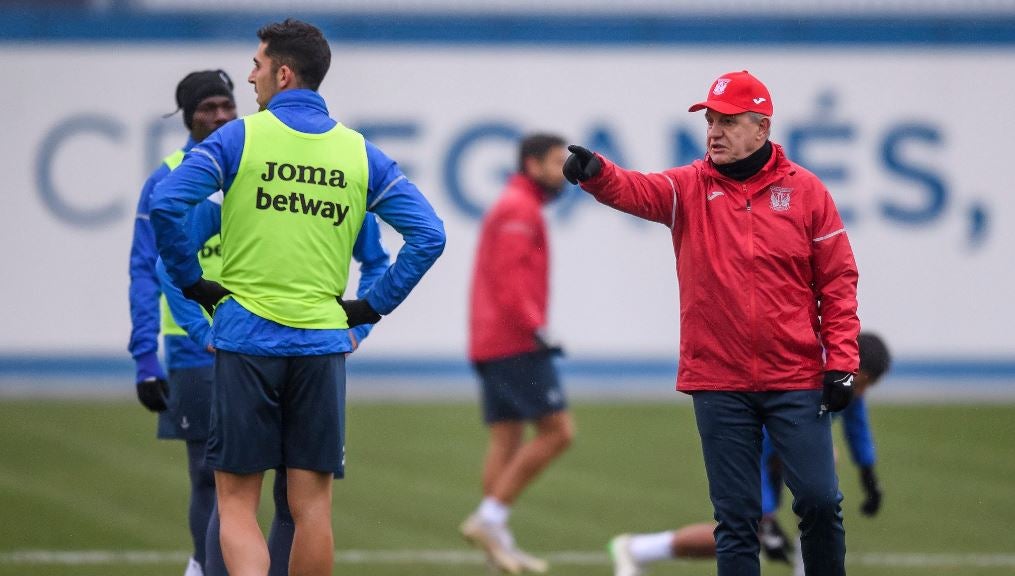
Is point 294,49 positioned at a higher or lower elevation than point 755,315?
higher

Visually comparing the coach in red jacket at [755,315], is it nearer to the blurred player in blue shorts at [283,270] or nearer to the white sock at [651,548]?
the blurred player in blue shorts at [283,270]

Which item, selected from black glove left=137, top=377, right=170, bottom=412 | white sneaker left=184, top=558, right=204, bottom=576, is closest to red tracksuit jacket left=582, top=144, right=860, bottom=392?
black glove left=137, top=377, right=170, bottom=412

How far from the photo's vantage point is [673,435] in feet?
45.1

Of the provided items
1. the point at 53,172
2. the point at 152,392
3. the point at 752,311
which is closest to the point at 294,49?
the point at 152,392

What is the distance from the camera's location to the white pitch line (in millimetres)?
8328

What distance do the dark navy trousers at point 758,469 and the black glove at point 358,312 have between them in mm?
1289

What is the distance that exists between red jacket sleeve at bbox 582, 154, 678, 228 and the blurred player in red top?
9.91 feet

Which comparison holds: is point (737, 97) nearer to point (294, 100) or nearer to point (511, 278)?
point (294, 100)

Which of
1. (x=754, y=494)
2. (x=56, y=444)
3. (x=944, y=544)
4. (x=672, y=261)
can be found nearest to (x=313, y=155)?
(x=754, y=494)

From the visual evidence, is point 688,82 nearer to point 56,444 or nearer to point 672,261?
point 672,261

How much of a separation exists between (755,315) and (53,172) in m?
12.5

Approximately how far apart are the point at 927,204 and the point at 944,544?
27.9ft

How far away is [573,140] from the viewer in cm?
1705

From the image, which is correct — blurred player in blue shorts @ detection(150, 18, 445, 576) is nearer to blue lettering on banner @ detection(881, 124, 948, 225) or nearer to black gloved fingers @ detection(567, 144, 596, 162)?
black gloved fingers @ detection(567, 144, 596, 162)
